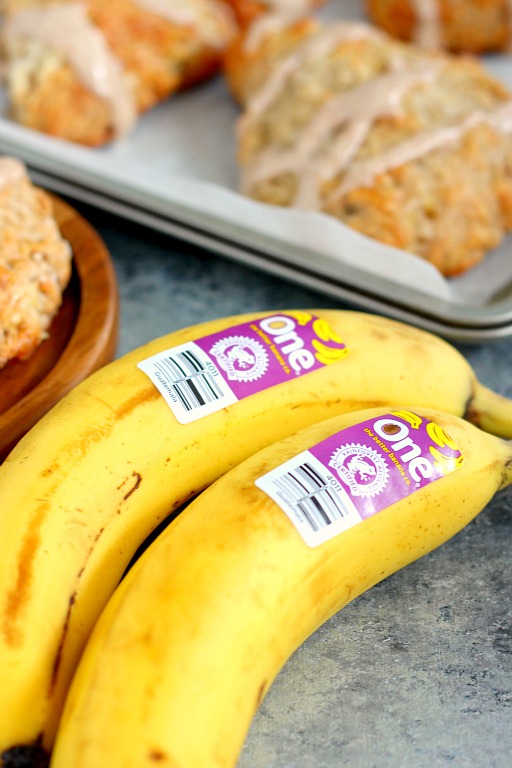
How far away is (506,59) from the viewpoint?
5.57ft

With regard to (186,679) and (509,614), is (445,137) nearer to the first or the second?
(509,614)

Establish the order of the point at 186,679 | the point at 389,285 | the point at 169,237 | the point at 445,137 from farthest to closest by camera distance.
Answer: the point at 169,237, the point at 445,137, the point at 389,285, the point at 186,679

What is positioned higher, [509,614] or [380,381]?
[380,381]

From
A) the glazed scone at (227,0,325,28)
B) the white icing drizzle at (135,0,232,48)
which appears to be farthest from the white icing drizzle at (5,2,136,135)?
the glazed scone at (227,0,325,28)

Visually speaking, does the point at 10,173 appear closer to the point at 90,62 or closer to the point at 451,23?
the point at 90,62

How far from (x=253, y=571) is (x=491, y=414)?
1.16 feet

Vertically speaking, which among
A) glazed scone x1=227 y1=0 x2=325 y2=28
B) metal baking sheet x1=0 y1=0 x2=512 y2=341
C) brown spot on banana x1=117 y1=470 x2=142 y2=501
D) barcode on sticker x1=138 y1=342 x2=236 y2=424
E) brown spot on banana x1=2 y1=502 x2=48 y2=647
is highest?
glazed scone x1=227 y1=0 x2=325 y2=28

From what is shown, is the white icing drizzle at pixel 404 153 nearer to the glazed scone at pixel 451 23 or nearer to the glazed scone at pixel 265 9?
the glazed scone at pixel 451 23

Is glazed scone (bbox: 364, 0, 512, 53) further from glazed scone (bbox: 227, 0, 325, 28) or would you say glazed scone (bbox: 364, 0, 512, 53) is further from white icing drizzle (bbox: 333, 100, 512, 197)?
white icing drizzle (bbox: 333, 100, 512, 197)

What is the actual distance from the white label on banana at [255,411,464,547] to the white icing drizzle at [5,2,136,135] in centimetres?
100

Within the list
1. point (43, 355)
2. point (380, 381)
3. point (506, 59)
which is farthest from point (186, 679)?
point (506, 59)

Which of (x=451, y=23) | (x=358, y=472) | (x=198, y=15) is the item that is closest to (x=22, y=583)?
(x=358, y=472)

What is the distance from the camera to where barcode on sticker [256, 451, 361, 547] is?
67cm

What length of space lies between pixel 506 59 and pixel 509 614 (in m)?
1.28
